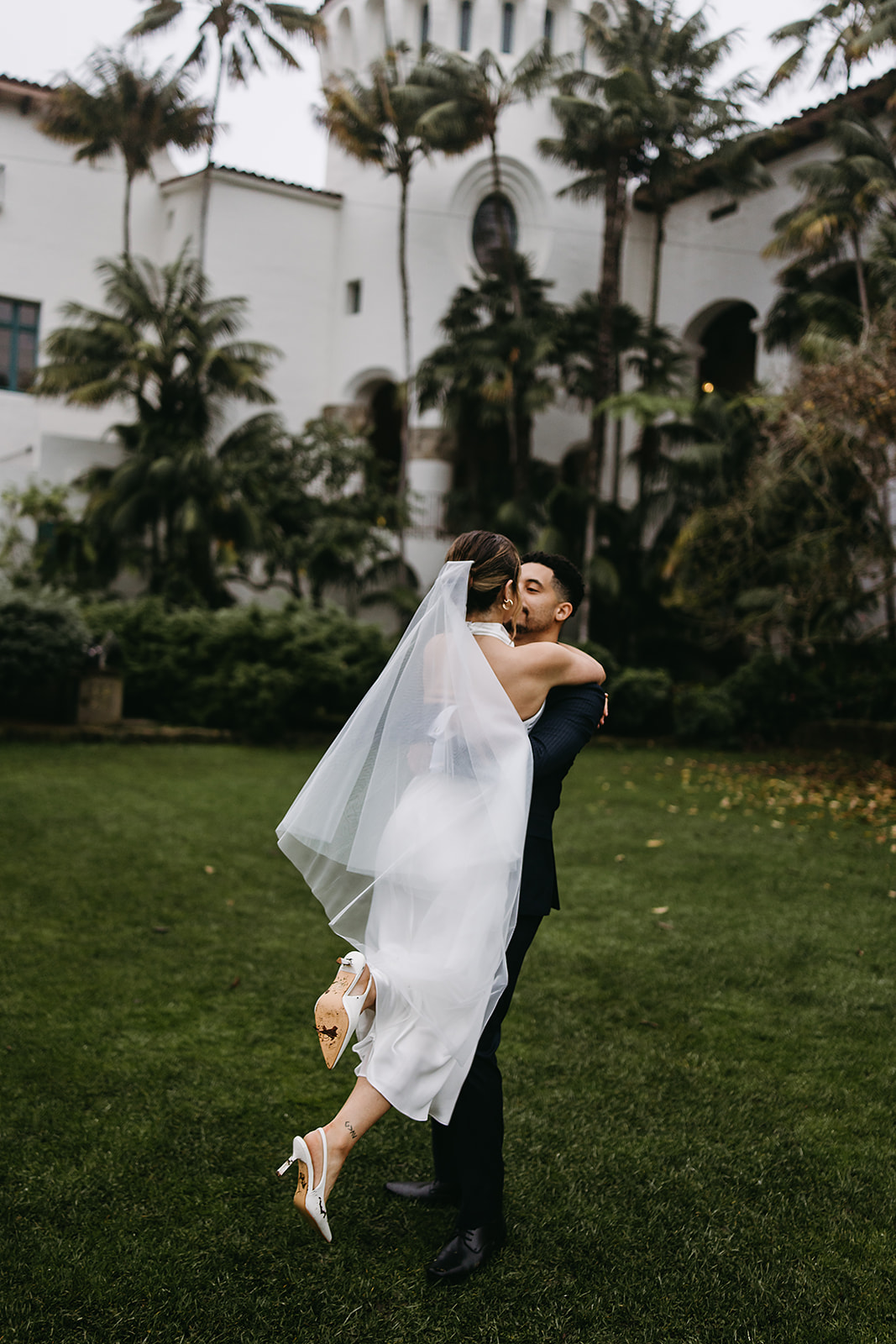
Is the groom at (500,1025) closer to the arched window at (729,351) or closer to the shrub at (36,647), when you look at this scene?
the shrub at (36,647)

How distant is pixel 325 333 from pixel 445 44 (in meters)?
7.29

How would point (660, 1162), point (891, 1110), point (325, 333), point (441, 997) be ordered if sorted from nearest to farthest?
point (441, 997) < point (660, 1162) < point (891, 1110) < point (325, 333)

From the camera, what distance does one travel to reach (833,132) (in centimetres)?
1747

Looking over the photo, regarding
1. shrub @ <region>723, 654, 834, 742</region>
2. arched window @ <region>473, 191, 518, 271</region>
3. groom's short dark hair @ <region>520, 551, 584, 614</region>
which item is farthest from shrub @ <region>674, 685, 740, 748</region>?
arched window @ <region>473, 191, 518, 271</region>

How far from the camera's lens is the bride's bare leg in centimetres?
246

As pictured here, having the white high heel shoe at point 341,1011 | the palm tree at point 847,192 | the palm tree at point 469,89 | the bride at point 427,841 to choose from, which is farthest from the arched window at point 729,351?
the white high heel shoe at point 341,1011

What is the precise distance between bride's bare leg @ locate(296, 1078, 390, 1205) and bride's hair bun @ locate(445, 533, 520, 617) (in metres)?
1.32

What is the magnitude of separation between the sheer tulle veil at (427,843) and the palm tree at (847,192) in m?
16.2

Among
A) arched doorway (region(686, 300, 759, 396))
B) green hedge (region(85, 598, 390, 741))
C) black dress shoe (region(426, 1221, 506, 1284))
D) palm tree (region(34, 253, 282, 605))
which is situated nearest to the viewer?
black dress shoe (region(426, 1221, 506, 1284))

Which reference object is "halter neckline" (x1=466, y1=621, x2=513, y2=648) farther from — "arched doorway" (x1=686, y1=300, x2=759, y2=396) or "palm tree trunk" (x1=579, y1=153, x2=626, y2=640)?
"arched doorway" (x1=686, y1=300, x2=759, y2=396)

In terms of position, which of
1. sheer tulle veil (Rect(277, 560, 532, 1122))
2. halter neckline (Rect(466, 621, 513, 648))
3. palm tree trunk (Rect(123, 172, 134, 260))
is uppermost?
palm tree trunk (Rect(123, 172, 134, 260))

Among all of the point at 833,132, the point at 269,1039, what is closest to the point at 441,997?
the point at 269,1039

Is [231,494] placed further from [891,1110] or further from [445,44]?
[891,1110]

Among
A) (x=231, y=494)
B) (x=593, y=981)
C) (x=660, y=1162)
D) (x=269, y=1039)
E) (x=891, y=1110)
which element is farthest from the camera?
(x=231, y=494)
